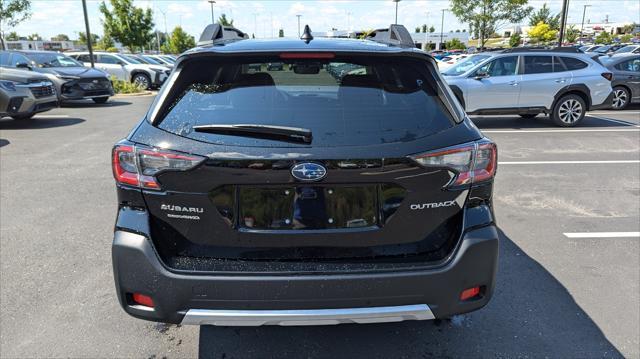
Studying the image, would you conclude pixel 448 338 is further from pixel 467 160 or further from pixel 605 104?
pixel 605 104

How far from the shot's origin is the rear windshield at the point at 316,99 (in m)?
2.24

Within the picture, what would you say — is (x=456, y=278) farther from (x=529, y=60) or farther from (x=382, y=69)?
(x=529, y=60)

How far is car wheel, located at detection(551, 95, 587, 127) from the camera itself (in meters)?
11.4

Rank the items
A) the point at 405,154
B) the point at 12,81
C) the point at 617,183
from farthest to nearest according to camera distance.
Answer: the point at 12,81 < the point at 617,183 < the point at 405,154

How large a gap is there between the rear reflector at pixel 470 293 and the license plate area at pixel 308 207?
1.86 feet

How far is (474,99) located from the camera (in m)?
Result: 11.1

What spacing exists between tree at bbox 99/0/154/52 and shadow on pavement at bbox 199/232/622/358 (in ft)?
136

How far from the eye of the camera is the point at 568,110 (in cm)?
1141

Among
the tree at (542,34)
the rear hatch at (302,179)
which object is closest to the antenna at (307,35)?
the rear hatch at (302,179)

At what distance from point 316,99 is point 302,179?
484 mm

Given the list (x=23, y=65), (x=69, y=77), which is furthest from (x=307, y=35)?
(x=69, y=77)

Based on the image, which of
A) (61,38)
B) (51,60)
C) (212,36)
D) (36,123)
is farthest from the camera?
(61,38)

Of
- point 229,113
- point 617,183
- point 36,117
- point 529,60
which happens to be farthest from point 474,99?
point 36,117

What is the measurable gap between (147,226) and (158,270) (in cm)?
22
